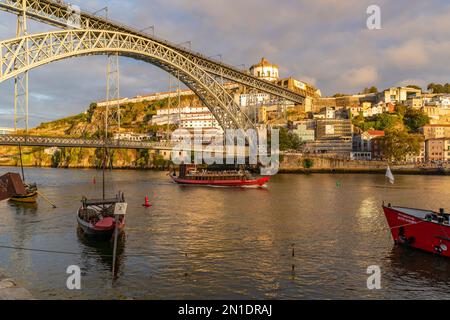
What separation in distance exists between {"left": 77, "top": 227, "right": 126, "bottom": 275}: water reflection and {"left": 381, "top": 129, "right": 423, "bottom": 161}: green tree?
94.0 metres

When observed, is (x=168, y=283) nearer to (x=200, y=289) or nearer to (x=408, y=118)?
(x=200, y=289)

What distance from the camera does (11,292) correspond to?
10.6 meters

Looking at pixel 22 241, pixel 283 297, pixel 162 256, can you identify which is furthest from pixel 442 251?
pixel 22 241

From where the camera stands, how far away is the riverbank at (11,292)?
10258 mm

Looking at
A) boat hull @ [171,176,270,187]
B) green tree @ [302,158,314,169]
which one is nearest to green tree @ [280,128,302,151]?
green tree @ [302,158,314,169]

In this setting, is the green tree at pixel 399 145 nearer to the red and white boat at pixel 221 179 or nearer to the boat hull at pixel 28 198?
the red and white boat at pixel 221 179

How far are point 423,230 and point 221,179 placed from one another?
42.6 metres

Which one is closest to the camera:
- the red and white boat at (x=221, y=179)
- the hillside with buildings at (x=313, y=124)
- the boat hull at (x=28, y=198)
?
the boat hull at (x=28, y=198)

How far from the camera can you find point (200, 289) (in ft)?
48.6

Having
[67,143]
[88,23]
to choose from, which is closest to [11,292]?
[88,23]

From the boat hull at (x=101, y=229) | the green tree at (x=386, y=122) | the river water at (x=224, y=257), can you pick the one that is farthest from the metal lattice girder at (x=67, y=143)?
the green tree at (x=386, y=122)

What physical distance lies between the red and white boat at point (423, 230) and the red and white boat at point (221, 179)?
37896 mm

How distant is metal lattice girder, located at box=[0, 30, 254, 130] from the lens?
128 feet

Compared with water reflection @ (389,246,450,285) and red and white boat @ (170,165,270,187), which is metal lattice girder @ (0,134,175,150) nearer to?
red and white boat @ (170,165,270,187)
